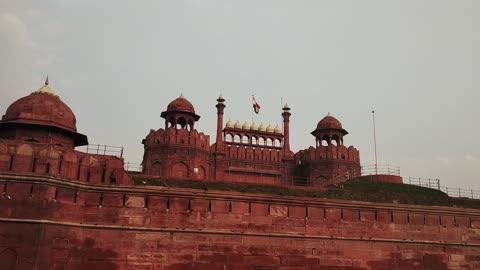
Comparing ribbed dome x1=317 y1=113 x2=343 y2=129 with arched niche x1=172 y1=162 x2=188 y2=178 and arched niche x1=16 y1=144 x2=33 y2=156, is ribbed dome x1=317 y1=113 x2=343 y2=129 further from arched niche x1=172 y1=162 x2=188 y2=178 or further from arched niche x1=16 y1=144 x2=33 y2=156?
arched niche x1=16 y1=144 x2=33 y2=156

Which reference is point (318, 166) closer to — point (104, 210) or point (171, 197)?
point (171, 197)

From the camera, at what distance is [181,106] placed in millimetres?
26625

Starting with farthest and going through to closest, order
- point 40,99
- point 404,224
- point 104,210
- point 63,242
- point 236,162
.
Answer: point 236,162 < point 404,224 < point 40,99 < point 104,210 < point 63,242

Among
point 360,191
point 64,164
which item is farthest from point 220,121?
point 64,164

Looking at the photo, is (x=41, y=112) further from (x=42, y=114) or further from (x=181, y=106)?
(x=181, y=106)

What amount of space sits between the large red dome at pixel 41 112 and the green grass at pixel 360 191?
350 cm

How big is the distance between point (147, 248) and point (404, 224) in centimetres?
1034

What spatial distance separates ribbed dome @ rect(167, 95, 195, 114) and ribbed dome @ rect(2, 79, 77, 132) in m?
9.45

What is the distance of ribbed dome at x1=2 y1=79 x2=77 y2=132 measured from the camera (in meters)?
16.4

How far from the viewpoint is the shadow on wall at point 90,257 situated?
14.1 metres

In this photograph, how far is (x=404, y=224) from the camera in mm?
18312

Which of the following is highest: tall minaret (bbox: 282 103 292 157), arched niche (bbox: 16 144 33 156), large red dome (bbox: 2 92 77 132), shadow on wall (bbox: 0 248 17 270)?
tall minaret (bbox: 282 103 292 157)

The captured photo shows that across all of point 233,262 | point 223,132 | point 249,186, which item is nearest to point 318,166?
point 223,132

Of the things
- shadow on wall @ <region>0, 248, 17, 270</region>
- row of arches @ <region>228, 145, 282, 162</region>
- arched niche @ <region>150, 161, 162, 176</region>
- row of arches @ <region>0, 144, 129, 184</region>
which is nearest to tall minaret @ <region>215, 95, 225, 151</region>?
row of arches @ <region>228, 145, 282, 162</region>
